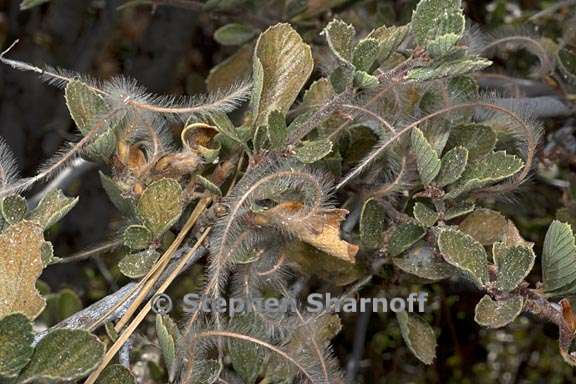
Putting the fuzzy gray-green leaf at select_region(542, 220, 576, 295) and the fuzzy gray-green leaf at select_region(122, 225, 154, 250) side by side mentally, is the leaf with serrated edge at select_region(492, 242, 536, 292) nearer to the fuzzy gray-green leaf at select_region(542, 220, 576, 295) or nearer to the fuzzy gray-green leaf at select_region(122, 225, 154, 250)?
the fuzzy gray-green leaf at select_region(542, 220, 576, 295)

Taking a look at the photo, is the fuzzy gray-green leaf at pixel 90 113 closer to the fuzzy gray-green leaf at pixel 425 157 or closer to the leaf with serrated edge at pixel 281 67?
the leaf with serrated edge at pixel 281 67

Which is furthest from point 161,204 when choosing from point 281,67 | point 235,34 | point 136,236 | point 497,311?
point 235,34

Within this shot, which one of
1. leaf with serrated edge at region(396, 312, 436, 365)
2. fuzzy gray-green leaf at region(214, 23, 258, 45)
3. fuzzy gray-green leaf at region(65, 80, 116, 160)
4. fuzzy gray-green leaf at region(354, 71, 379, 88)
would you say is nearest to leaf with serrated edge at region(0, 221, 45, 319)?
fuzzy gray-green leaf at region(65, 80, 116, 160)

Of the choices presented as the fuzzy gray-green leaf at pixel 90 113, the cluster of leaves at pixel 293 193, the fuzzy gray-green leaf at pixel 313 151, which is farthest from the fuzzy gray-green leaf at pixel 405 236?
the fuzzy gray-green leaf at pixel 90 113

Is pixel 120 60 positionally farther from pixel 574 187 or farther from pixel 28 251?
pixel 28 251

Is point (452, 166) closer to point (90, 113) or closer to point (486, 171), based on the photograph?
point (486, 171)
